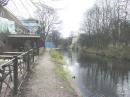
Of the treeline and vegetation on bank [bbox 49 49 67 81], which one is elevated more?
the treeline

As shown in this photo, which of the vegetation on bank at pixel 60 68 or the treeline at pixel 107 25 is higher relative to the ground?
the treeline at pixel 107 25

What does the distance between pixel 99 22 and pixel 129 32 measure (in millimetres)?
16290

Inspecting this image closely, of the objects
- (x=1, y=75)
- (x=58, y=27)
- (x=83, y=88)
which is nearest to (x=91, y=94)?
(x=83, y=88)

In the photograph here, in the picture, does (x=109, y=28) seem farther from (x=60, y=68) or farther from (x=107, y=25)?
(x=60, y=68)

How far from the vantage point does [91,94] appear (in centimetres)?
1395

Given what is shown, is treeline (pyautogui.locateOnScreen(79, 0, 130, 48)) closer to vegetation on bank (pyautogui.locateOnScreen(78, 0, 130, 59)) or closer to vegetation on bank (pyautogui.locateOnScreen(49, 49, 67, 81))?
vegetation on bank (pyautogui.locateOnScreen(78, 0, 130, 59))

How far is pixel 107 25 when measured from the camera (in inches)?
2162

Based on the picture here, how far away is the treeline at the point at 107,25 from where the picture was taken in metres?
45.0

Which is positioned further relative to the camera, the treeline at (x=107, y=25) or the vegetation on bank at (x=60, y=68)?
the treeline at (x=107, y=25)

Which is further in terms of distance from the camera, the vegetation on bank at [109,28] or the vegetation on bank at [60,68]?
the vegetation on bank at [109,28]

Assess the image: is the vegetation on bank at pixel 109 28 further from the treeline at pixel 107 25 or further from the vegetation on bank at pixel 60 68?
the vegetation on bank at pixel 60 68

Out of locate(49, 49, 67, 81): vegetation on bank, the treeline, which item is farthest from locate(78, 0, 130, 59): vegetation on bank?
locate(49, 49, 67, 81): vegetation on bank

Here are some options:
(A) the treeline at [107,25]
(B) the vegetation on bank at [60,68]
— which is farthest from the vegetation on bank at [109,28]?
(B) the vegetation on bank at [60,68]

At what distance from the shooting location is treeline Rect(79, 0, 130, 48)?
45.0 m
